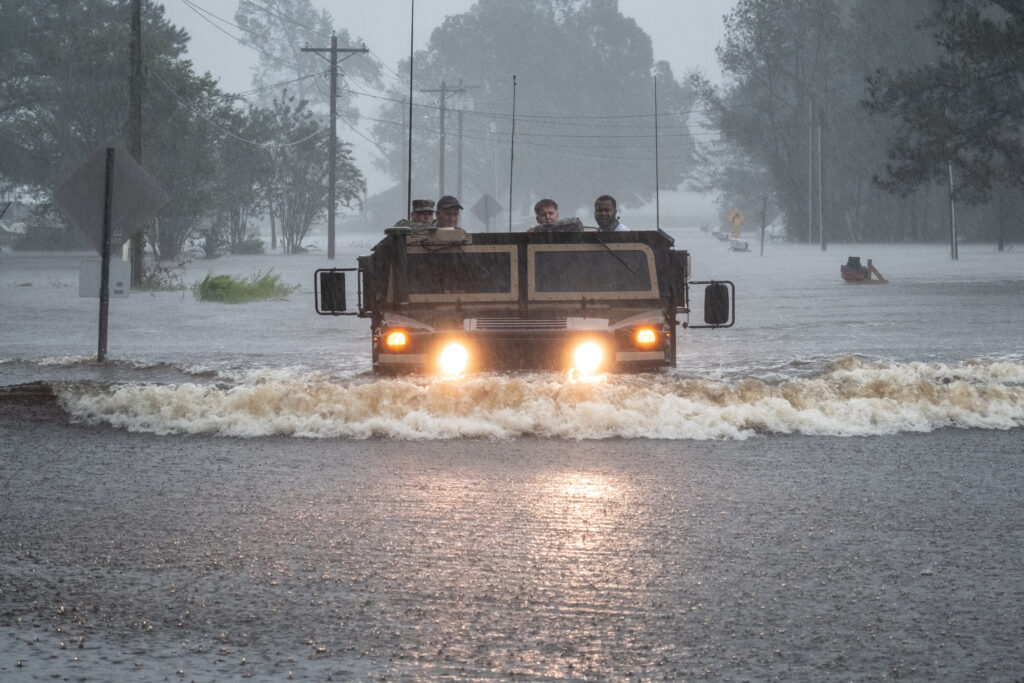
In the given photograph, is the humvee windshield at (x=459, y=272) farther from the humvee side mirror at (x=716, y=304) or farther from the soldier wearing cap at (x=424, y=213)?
the humvee side mirror at (x=716, y=304)

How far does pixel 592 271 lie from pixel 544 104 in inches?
5487

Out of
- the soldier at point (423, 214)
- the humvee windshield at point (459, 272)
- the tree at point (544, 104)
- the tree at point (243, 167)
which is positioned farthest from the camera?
the tree at point (544, 104)

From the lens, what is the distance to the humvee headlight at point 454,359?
11.5m

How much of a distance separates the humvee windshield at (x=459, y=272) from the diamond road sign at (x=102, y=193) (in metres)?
4.78

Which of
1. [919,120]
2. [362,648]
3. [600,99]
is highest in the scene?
[600,99]

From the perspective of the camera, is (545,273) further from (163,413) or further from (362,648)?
(362,648)

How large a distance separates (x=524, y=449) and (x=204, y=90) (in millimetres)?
52225

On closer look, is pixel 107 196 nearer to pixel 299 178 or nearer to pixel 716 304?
pixel 716 304

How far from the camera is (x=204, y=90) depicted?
5947 cm

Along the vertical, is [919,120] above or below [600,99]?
below

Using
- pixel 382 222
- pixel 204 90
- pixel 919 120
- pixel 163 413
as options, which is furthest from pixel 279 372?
pixel 382 222

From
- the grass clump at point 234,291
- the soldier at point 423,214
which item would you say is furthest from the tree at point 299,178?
the soldier at point 423,214

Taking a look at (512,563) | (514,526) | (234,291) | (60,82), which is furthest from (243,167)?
(512,563)

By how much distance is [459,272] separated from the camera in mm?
12125
